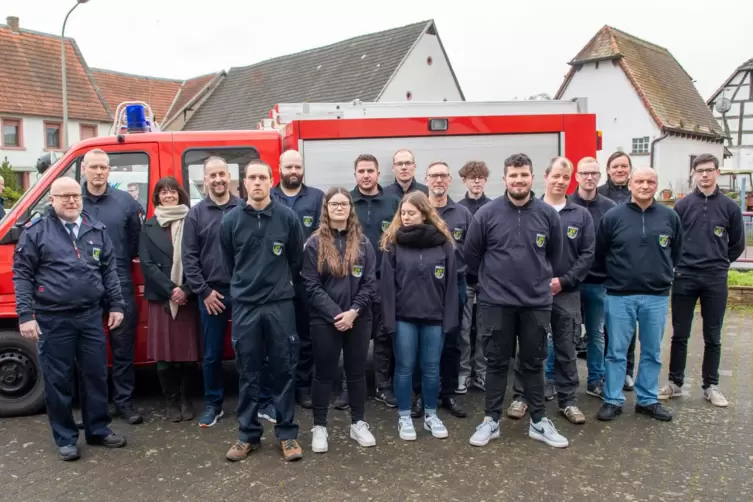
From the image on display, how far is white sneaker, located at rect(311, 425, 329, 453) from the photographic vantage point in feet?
14.9

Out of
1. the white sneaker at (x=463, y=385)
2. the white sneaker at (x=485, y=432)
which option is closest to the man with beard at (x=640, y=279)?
the white sneaker at (x=485, y=432)

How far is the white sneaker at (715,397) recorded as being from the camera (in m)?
5.40

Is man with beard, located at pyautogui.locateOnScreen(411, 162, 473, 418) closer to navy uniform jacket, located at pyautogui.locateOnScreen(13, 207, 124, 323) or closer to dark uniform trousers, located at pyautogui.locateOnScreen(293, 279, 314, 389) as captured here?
dark uniform trousers, located at pyautogui.locateOnScreen(293, 279, 314, 389)

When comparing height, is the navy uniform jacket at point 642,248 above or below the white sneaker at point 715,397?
above

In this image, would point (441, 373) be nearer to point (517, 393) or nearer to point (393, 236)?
point (517, 393)

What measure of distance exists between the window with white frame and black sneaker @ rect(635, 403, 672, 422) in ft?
92.0

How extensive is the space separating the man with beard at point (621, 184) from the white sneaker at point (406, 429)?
6.87 feet

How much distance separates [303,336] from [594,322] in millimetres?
2418

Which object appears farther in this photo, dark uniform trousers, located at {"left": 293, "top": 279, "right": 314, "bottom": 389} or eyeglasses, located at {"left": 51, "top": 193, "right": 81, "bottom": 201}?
dark uniform trousers, located at {"left": 293, "top": 279, "right": 314, "bottom": 389}

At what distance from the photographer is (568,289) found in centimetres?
502

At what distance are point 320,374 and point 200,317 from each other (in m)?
1.19

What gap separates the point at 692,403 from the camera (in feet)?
18.0

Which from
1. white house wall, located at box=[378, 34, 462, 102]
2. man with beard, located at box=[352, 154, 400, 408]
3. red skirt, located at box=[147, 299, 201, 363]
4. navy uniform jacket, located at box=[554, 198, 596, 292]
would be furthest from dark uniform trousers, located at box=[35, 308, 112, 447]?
white house wall, located at box=[378, 34, 462, 102]

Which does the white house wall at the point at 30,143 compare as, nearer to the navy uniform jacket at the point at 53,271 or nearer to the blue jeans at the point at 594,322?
the navy uniform jacket at the point at 53,271
